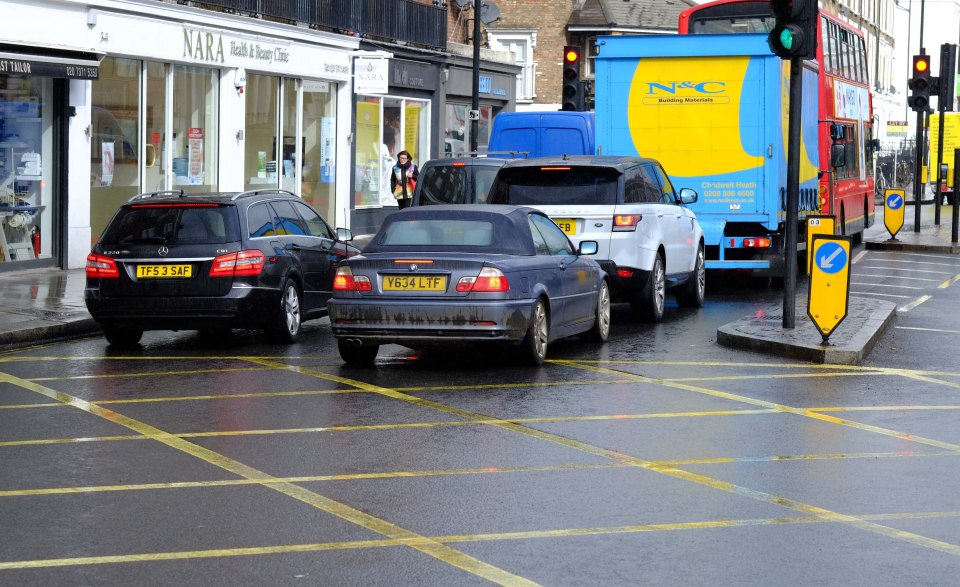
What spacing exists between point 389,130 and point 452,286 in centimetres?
2290

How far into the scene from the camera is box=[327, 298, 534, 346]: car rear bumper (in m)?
12.2

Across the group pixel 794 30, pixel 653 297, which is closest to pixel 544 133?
pixel 653 297

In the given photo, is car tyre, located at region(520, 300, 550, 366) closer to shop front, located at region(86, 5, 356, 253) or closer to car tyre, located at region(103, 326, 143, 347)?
car tyre, located at region(103, 326, 143, 347)

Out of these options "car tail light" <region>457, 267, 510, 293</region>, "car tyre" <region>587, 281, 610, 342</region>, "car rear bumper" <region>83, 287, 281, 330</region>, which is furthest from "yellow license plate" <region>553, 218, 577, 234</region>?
"car tail light" <region>457, 267, 510, 293</region>

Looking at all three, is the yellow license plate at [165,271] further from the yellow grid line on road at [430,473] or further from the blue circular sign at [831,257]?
the blue circular sign at [831,257]

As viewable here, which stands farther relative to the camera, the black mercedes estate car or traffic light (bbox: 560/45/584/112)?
traffic light (bbox: 560/45/584/112)

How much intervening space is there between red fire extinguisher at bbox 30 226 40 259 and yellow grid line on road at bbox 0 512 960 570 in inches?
645

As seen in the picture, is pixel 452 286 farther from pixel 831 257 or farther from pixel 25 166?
pixel 25 166

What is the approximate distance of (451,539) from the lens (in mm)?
6695

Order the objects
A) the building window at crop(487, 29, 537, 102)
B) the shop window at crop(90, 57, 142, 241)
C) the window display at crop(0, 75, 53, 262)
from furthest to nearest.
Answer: the building window at crop(487, 29, 537, 102)
the shop window at crop(90, 57, 142, 241)
the window display at crop(0, 75, 53, 262)

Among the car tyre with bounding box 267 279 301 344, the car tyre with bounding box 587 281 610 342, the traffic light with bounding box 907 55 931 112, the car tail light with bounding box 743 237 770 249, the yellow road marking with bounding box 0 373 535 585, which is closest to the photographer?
the yellow road marking with bounding box 0 373 535 585

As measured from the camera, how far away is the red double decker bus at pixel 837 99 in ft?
82.7

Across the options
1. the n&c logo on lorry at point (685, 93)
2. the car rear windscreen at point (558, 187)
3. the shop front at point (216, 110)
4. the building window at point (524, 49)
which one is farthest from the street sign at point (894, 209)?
the building window at point (524, 49)

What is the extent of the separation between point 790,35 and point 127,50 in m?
12.5
